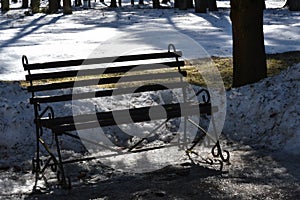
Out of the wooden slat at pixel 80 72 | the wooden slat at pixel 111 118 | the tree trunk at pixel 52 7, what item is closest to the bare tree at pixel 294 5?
the tree trunk at pixel 52 7

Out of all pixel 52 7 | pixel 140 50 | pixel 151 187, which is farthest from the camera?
pixel 52 7

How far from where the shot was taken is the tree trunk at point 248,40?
26.0ft

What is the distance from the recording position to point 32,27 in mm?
21219

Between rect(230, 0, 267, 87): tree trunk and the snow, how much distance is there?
1.86 ft

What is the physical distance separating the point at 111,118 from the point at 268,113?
6.93 feet

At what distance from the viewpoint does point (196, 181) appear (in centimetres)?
522

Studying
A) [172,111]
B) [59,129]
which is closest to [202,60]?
[172,111]

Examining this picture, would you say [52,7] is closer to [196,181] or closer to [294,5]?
[294,5]

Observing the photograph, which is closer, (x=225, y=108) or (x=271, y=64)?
(x=225, y=108)

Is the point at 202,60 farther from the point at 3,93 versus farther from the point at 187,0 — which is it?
the point at 187,0

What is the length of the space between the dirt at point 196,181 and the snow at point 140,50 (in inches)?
16.1

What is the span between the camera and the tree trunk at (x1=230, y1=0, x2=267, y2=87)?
312 inches

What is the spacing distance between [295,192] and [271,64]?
6.31 meters

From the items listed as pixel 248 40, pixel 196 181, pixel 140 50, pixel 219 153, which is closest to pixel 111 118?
pixel 196 181
